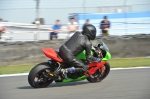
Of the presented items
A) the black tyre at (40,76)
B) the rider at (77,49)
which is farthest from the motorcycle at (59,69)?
the rider at (77,49)

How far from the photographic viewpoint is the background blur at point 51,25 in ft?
42.0

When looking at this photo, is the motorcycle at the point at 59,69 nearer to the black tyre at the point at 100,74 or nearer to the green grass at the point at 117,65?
the black tyre at the point at 100,74

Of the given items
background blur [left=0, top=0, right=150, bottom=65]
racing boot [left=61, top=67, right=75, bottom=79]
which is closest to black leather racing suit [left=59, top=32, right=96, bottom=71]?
racing boot [left=61, top=67, right=75, bottom=79]

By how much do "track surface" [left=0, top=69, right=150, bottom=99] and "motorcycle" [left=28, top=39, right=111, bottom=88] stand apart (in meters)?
0.16

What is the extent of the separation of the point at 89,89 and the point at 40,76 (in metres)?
1.11

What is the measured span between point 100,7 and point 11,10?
3517mm

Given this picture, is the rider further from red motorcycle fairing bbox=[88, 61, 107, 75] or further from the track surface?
the track surface

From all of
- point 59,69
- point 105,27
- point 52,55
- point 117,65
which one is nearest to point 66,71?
point 59,69

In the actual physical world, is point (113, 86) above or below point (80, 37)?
below

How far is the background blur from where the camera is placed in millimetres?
12797

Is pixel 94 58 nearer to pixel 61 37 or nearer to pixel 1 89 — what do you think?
pixel 1 89

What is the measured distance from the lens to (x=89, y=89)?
25.1 feet

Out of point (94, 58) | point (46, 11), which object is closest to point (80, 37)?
point (94, 58)

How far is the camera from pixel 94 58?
320 inches
